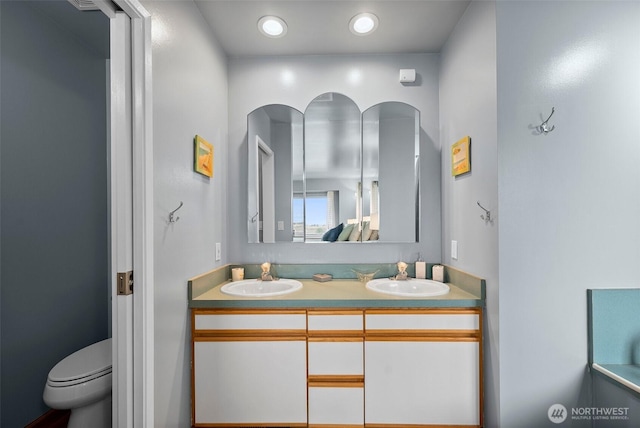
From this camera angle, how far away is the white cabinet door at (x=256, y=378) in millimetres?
1701

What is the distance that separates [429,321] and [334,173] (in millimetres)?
1163

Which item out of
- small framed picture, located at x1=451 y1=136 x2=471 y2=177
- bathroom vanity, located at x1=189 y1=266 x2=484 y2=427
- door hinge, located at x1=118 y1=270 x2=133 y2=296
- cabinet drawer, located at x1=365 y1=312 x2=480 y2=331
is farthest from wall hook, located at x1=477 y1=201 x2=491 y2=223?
door hinge, located at x1=118 y1=270 x2=133 y2=296

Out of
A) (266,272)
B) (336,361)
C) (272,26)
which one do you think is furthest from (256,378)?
(272,26)

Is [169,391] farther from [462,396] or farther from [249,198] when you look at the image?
[462,396]

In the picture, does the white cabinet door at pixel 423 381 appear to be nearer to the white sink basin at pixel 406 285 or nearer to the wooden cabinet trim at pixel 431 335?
the wooden cabinet trim at pixel 431 335

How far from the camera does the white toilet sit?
1499mm

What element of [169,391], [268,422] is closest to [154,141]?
[169,391]

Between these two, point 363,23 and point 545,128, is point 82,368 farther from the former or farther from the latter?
point 545,128

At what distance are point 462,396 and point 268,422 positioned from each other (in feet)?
3.45

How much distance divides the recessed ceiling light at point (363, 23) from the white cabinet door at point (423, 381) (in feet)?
6.14

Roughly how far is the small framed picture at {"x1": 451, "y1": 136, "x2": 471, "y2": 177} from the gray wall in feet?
7.70

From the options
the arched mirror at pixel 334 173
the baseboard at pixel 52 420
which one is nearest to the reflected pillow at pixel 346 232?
the arched mirror at pixel 334 173

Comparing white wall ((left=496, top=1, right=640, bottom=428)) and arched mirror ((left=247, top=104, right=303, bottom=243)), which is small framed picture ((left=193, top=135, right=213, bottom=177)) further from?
white wall ((left=496, top=1, right=640, bottom=428))

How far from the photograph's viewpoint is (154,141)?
1.37 meters
